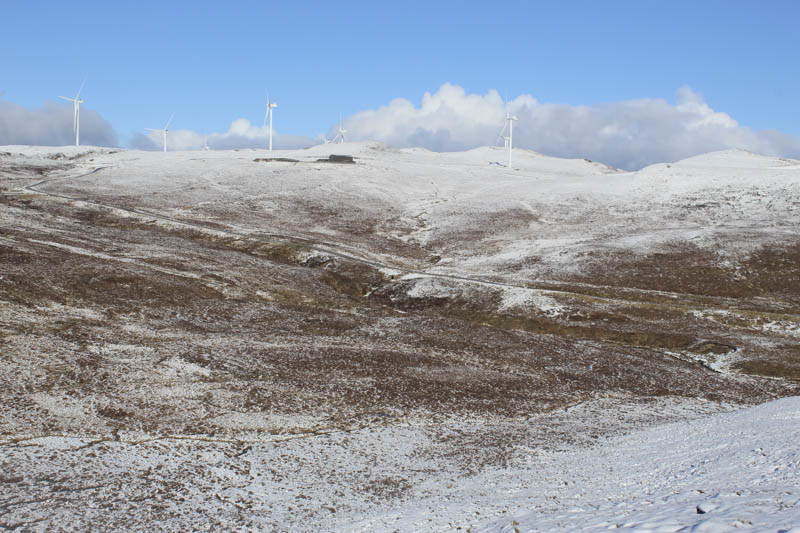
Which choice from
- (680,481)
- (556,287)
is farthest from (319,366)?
(556,287)

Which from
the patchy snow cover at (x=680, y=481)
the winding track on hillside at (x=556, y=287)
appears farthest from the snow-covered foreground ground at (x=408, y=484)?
the winding track on hillside at (x=556, y=287)

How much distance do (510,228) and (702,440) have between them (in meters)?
77.3

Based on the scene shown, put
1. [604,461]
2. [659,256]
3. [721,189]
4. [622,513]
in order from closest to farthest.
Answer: [622,513] → [604,461] → [659,256] → [721,189]

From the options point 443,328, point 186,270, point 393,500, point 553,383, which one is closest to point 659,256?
point 443,328

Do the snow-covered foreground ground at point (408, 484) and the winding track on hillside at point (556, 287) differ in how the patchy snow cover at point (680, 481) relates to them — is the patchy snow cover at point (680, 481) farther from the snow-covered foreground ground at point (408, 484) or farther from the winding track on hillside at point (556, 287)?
the winding track on hillside at point (556, 287)

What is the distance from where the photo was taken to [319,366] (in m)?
33.2

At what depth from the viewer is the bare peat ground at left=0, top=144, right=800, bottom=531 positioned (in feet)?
62.3

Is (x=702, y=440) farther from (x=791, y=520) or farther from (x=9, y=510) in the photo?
(x=9, y=510)

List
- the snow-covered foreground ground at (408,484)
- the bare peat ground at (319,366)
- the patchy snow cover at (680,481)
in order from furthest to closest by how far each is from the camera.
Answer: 1. the bare peat ground at (319,366)
2. the snow-covered foreground ground at (408,484)
3. the patchy snow cover at (680,481)

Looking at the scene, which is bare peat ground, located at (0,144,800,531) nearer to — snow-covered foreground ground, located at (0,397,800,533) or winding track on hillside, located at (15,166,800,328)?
snow-covered foreground ground, located at (0,397,800,533)

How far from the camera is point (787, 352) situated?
4388 cm

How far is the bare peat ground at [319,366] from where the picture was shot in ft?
62.3

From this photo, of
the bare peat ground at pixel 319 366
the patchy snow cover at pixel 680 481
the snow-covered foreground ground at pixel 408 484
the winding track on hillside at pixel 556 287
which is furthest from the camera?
the winding track on hillside at pixel 556 287

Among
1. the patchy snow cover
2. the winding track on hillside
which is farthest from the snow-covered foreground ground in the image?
the winding track on hillside
